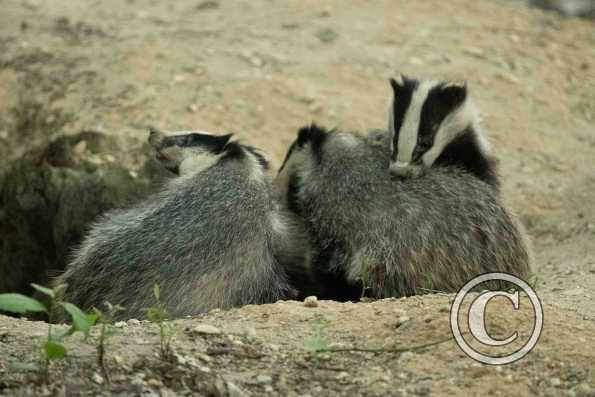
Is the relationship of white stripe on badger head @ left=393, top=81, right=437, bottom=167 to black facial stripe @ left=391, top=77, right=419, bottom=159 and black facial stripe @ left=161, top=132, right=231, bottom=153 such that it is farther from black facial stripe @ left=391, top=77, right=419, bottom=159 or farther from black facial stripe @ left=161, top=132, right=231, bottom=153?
black facial stripe @ left=161, top=132, right=231, bottom=153

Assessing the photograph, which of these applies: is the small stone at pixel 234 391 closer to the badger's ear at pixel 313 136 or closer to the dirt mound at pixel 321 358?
the dirt mound at pixel 321 358

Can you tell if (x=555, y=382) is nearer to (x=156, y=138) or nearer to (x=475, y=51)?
(x=156, y=138)

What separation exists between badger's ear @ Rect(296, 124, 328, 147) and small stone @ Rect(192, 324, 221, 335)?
170cm

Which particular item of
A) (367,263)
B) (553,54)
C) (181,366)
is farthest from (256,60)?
(181,366)

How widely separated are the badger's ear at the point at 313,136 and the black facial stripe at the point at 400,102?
412 mm

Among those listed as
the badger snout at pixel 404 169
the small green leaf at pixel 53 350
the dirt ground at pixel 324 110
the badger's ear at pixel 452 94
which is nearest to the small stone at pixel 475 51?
the dirt ground at pixel 324 110

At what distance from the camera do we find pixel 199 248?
14.9ft

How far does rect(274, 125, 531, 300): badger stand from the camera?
4.77 meters

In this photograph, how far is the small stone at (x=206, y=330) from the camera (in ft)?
12.6

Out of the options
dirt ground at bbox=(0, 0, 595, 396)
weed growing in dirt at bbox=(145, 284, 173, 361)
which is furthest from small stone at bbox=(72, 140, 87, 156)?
weed growing in dirt at bbox=(145, 284, 173, 361)

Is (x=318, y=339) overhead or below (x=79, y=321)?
below

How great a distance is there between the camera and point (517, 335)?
3.76m

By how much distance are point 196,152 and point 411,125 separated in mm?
1133

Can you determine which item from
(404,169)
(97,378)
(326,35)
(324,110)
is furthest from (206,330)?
(326,35)
